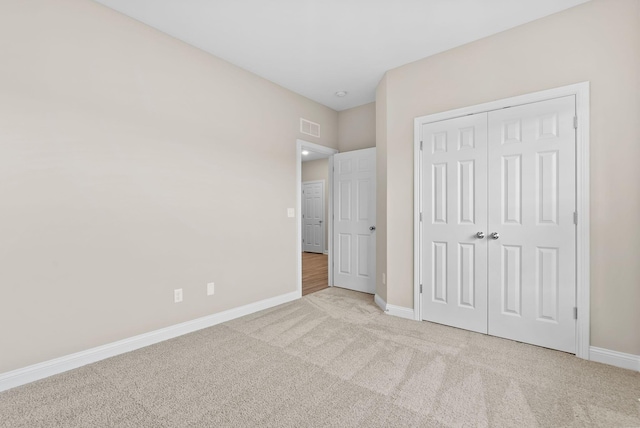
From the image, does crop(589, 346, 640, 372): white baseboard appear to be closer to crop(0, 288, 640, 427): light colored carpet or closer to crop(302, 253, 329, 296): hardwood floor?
crop(0, 288, 640, 427): light colored carpet

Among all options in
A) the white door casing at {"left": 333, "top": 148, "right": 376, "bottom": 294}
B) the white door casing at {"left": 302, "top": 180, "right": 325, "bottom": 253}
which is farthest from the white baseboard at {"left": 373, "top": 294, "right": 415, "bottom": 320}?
the white door casing at {"left": 302, "top": 180, "right": 325, "bottom": 253}

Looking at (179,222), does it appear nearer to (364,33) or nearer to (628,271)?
(364,33)

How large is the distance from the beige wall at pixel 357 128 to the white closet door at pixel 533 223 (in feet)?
6.09

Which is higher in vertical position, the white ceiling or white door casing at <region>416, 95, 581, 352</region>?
the white ceiling

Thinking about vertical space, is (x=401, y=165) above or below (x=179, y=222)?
above

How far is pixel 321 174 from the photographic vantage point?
8172 mm

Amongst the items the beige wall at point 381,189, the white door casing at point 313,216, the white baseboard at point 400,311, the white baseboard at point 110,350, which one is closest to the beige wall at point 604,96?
the beige wall at point 381,189

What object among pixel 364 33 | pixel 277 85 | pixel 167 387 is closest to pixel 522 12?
pixel 364 33

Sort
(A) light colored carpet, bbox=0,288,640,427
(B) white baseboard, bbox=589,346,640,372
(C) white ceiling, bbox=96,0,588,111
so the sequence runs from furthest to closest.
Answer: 1. (C) white ceiling, bbox=96,0,588,111
2. (B) white baseboard, bbox=589,346,640,372
3. (A) light colored carpet, bbox=0,288,640,427

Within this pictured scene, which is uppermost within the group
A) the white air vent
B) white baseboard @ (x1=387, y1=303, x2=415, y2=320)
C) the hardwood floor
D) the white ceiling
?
the white ceiling

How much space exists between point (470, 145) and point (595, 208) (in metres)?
1.08

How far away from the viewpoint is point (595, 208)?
2.21 m

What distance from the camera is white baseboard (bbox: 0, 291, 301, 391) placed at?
75.0 inches

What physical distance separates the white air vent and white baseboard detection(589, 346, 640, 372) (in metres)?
3.71
